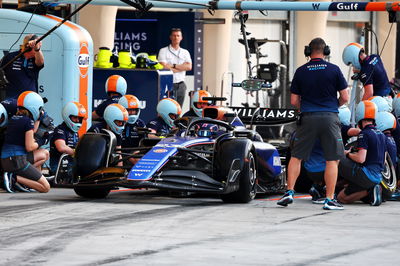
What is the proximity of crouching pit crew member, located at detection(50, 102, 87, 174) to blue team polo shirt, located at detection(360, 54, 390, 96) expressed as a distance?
4097 mm

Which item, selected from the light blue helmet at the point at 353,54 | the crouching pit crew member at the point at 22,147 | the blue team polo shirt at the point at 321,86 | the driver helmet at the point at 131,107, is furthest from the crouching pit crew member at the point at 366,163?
the crouching pit crew member at the point at 22,147

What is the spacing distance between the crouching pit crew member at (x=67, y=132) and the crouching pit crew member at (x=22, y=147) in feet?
2.44

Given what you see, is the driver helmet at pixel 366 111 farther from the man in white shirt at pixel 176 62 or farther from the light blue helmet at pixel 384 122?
the man in white shirt at pixel 176 62

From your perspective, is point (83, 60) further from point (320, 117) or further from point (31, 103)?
point (320, 117)

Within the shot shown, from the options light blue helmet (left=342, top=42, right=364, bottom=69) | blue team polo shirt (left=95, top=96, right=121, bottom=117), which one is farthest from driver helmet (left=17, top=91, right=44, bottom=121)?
light blue helmet (left=342, top=42, right=364, bottom=69)

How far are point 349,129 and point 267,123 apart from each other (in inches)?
78.9

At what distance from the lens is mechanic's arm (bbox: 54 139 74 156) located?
1487 centimetres

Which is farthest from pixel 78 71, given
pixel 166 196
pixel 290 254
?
pixel 290 254

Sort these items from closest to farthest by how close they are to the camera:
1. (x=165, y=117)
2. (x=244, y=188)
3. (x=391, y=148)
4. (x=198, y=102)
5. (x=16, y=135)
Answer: (x=244, y=188)
(x=391, y=148)
(x=16, y=135)
(x=165, y=117)
(x=198, y=102)

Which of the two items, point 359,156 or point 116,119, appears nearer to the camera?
point 359,156

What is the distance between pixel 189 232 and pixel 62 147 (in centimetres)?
514

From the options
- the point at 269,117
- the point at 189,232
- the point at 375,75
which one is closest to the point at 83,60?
the point at 269,117

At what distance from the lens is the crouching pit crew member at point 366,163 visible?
13.2 metres

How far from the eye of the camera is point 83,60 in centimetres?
1755
